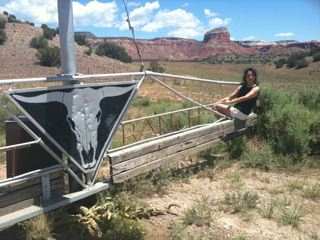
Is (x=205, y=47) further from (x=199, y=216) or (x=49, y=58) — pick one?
(x=199, y=216)

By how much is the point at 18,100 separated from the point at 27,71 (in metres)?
30.8

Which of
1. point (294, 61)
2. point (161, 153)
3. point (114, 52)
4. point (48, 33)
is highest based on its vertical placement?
point (48, 33)

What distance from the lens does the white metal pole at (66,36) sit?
464 centimetres

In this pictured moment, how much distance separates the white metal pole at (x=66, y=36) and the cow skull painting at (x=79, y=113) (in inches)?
9.8

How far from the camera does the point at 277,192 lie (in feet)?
19.7

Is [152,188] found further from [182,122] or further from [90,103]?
[182,122]

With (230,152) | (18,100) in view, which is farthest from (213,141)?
(18,100)

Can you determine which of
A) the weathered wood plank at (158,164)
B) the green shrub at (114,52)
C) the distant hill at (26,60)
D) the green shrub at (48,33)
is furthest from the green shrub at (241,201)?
the green shrub at (114,52)

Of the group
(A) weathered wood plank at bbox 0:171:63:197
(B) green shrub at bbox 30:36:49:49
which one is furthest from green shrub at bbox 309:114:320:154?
(B) green shrub at bbox 30:36:49:49

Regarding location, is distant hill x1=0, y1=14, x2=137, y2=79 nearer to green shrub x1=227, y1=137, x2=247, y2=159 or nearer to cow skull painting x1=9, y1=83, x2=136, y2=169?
green shrub x1=227, y1=137, x2=247, y2=159

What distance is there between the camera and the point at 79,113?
15.0 feet

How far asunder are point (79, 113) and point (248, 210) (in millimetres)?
2066

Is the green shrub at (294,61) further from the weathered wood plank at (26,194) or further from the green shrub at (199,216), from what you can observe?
the weathered wood plank at (26,194)

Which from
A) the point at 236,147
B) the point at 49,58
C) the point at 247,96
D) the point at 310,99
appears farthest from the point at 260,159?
the point at 49,58
